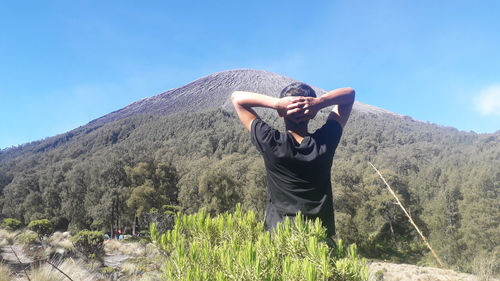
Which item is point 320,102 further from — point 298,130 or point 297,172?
point 297,172

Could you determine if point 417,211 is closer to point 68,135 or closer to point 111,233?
point 111,233

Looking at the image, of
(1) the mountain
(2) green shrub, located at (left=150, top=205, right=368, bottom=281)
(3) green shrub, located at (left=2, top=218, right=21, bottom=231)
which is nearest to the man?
(2) green shrub, located at (left=150, top=205, right=368, bottom=281)

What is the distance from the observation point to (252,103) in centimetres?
193

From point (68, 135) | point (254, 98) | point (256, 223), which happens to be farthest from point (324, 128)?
point (68, 135)

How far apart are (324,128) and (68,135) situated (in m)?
174

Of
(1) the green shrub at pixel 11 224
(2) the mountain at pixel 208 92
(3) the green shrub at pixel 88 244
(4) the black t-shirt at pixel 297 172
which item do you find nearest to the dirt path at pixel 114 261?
(3) the green shrub at pixel 88 244

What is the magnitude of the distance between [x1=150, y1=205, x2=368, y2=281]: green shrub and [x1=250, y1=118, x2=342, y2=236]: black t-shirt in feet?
2.17

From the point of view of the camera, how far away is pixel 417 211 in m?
41.5

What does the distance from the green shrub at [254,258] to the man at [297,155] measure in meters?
0.67

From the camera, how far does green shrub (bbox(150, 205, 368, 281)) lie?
88cm

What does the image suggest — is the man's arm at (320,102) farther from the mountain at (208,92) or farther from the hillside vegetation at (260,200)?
the mountain at (208,92)

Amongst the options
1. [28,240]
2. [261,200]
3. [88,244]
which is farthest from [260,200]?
[28,240]

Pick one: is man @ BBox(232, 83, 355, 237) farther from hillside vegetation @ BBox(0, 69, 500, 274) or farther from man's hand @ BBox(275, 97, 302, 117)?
hillside vegetation @ BBox(0, 69, 500, 274)

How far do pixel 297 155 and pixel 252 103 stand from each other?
1.60 ft
